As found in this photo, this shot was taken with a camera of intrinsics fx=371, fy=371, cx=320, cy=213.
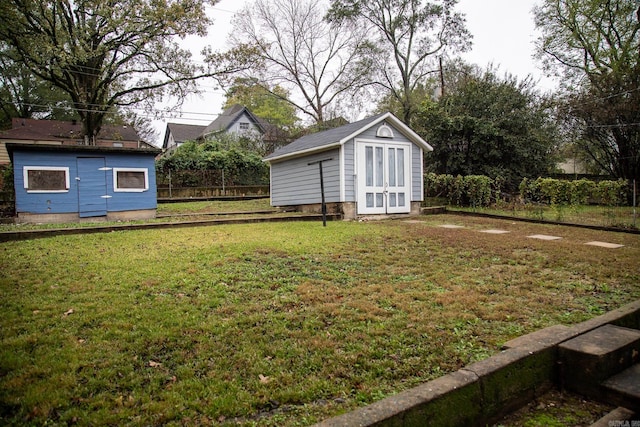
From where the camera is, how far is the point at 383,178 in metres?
12.7

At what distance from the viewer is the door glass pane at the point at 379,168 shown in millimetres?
12539

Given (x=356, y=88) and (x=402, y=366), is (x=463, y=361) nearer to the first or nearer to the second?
(x=402, y=366)

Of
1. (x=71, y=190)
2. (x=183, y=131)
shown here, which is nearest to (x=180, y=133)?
(x=183, y=131)

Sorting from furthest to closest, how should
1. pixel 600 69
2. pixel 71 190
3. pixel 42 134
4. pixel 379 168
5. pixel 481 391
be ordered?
pixel 42 134 < pixel 600 69 < pixel 379 168 < pixel 71 190 < pixel 481 391

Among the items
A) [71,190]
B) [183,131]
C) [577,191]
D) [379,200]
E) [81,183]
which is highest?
[183,131]

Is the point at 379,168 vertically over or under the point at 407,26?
under

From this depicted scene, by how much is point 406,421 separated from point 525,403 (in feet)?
3.77

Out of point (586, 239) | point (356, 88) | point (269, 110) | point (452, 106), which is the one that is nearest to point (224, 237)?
point (586, 239)

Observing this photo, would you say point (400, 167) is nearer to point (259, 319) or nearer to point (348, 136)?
point (348, 136)

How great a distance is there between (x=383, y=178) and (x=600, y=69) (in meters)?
17.6

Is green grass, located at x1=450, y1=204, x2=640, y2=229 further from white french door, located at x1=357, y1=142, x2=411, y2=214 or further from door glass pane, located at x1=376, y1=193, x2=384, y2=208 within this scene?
door glass pane, located at x1=376, y1=193, x2=384, y2=208

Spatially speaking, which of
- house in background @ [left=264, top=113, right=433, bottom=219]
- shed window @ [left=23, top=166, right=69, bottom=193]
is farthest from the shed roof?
house in background @ [left=264, top=113, right=433, bottom=219]

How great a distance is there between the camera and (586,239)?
312 inches

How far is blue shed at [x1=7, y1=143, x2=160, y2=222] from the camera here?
403 inches
